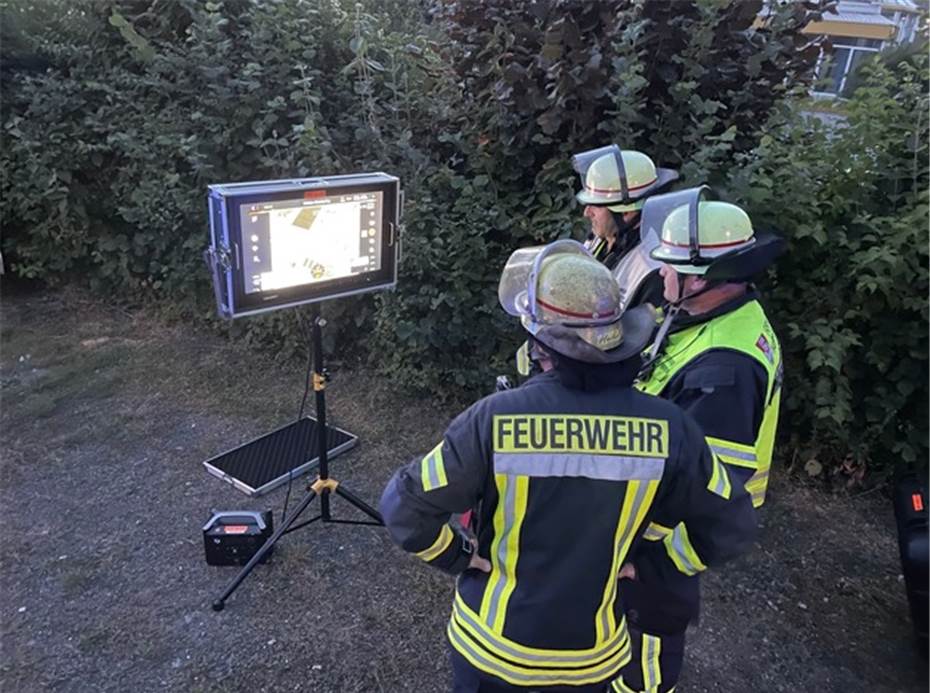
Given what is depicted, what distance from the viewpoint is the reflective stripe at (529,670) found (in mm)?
1966

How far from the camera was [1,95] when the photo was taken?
6793 mm

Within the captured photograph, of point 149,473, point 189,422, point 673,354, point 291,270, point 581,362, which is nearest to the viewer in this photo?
point 581,362

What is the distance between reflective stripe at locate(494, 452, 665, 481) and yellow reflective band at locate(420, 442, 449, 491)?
142 millimetres

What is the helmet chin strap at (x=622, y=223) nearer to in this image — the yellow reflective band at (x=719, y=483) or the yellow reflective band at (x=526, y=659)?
the yellow reflective band at (x=719, y=483)

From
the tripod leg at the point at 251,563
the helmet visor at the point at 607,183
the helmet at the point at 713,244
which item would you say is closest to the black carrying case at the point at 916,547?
the helmet at the point at 713,244

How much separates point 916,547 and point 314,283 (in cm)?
293

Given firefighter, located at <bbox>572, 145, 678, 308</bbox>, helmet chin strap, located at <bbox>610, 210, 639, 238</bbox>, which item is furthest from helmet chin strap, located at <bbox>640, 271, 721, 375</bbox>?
helmet chin strap, located at <bbox>610, 210, 639, 238</bbox>

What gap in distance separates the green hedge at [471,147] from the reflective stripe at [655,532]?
2319mm

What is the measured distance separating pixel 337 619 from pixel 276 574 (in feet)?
Answer: 1.55

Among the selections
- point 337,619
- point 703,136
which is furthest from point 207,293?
point 703,136

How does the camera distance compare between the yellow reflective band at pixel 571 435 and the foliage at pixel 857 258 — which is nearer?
the yellow reflective band at pixel 571 435

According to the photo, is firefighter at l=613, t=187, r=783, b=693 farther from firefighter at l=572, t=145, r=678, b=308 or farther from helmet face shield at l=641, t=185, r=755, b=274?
firefighter at l=572, t=145, r=678, b=308

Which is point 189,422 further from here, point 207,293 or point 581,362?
point 581,362

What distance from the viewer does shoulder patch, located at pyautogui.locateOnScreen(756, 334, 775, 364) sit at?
2.19 m
